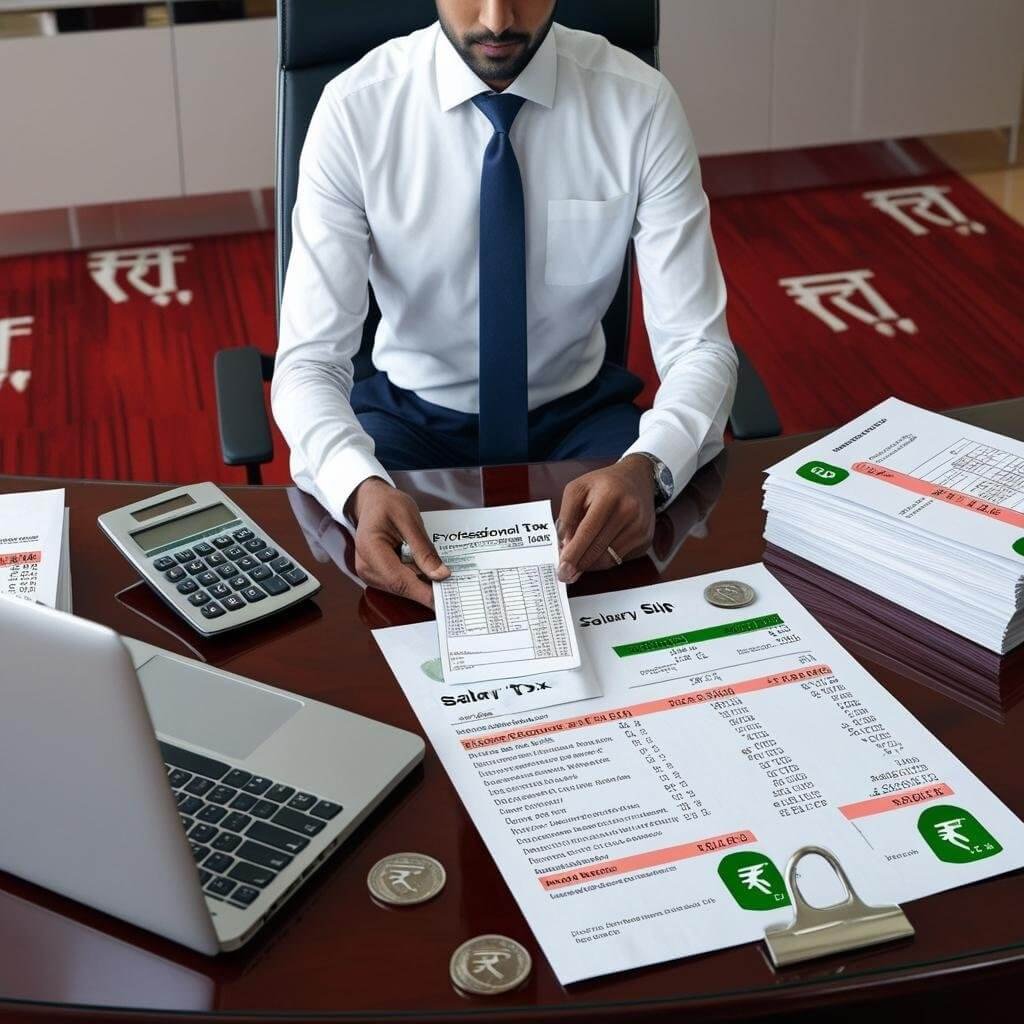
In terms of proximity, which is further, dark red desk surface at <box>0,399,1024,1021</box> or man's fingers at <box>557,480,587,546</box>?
man's fingers at <box>557,480,587,546</box>

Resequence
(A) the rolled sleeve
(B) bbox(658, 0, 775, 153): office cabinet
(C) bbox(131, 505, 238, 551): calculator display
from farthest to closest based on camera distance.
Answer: (B) bbox(658, 0, 775, 153): office cabinet < (A) the rolled sleeve < (C) bbox(131, 505, 238, 551): calculator display

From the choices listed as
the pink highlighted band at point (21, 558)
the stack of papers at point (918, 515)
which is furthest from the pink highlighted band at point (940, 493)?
the pink highlighted band at point (21, 558)

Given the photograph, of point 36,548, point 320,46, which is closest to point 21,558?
point 36,548

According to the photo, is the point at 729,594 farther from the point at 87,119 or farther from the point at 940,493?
the point at 87,119

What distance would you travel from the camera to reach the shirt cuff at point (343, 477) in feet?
4.30

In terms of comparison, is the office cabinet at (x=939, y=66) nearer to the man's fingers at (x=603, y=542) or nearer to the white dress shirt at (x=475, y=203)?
the white dress shirt at (x=475, y=203)

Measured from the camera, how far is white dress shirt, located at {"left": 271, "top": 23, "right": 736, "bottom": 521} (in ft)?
5.33

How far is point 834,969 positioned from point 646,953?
11cm

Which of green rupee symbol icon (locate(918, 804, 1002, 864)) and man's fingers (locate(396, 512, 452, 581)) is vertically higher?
man's fingers (locate(396, 512, 452, 581))

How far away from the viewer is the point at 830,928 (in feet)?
2.72

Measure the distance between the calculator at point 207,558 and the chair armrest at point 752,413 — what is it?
0.59 metres

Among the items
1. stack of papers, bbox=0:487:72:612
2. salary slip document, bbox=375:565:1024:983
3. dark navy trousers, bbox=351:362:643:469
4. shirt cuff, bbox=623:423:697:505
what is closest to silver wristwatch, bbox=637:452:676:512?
shirt cuff, bbox=623:423:697:505

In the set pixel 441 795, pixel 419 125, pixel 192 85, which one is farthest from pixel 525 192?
pixel 192 85

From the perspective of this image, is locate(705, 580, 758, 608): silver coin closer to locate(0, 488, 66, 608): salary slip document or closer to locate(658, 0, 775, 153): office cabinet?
locate(0, 488, 66, 608): salary slip document
